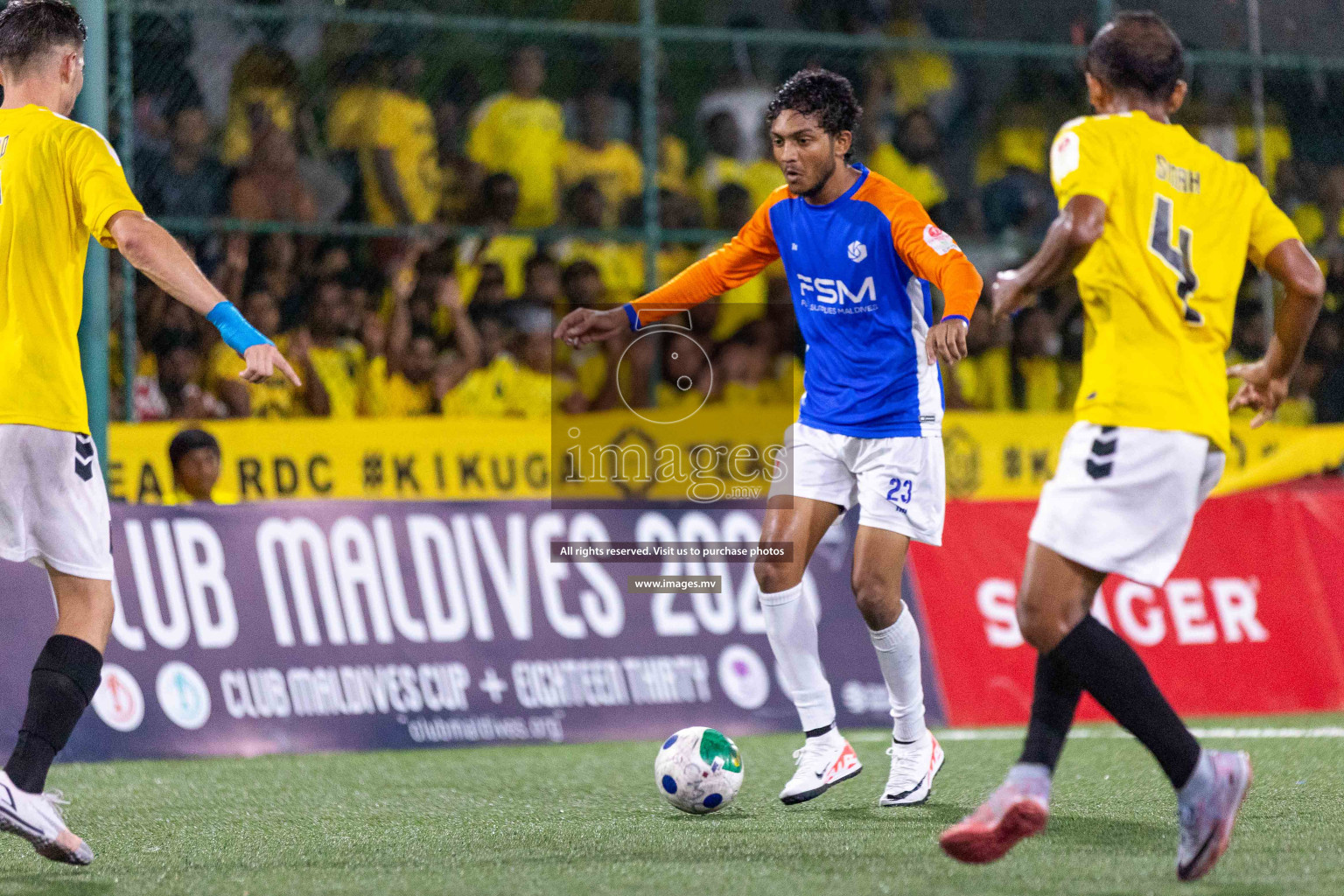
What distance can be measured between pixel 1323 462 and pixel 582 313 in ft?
20.8

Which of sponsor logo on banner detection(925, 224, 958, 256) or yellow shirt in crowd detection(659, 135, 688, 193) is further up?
yellow shirt in crowd detection(659, 135, 688, 193)

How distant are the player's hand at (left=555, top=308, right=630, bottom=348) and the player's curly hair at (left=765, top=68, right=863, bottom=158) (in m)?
0.92

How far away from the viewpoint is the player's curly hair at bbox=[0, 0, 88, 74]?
488 cm

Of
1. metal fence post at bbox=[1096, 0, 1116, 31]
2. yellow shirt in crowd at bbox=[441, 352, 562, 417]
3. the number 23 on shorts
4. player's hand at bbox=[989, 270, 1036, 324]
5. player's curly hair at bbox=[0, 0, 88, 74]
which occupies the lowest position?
yellow shirt in crowd at bbox=[441, 352, 562, 417]

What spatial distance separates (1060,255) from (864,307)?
185 cm

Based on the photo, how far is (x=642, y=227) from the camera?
1137 centimetres

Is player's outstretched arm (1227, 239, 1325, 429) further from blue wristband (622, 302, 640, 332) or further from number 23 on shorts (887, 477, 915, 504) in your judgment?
blue wristband (622, 302, 640, 332)

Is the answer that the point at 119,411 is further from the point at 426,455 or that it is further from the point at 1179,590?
the point at 1179,590

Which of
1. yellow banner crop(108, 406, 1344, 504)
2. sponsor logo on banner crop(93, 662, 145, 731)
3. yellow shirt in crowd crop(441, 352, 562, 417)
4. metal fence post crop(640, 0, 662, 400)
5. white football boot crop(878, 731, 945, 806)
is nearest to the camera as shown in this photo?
white football boot crop(878, 731, 945, 806)

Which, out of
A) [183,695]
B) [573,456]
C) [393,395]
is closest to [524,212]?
[393,395]

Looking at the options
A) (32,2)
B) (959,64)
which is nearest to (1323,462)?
(959,64)

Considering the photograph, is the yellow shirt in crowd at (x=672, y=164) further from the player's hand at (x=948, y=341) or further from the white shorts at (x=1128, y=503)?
the white shorts at (x=1128, y=503)

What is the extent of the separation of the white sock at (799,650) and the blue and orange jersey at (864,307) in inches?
25.6

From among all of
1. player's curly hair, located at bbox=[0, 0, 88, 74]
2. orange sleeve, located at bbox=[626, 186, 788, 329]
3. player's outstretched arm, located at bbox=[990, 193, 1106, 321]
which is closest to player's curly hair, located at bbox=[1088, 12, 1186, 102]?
player's outstretched arm, located at bbox=[990, 193, 1106, 321]
